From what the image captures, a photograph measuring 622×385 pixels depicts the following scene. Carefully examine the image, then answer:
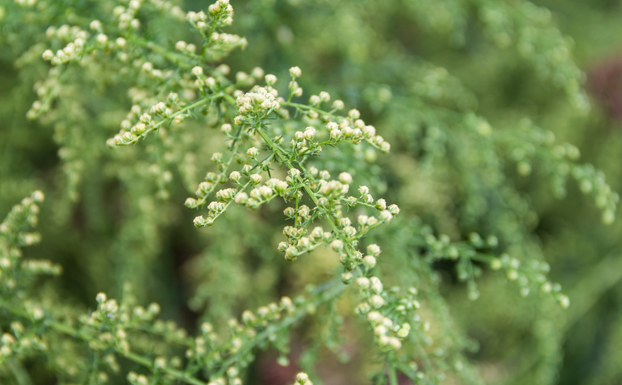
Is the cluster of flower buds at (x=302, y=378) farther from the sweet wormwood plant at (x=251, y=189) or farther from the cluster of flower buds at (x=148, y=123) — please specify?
the cluster of flower buds at (x=148, y=123)

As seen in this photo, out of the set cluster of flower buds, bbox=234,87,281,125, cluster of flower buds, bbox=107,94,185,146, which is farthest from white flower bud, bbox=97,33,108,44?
cluster of flower buds, bbox=234,87,281,125

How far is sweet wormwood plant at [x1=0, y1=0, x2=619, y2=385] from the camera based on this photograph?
0.77m

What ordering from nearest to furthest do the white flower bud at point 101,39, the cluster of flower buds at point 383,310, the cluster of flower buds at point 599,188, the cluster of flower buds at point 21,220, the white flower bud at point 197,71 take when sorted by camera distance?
the cluster of flower buds at point 383,310
the white flower bud at point 197,71
the white flower bud at point 101,39
the cluster of flower buds at point 21,220
the cluster of flower buds at point 599,188

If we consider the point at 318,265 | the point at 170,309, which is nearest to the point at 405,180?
the point at 318,265

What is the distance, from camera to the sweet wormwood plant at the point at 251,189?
770mm

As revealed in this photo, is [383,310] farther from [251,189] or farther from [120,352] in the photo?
[120,352]

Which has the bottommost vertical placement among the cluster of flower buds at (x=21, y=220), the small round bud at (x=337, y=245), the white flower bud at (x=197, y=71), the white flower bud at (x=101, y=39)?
the cluster of flower buds at (x=21, y=220)

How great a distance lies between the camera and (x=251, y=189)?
1114 mm

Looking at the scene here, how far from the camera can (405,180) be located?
202cm

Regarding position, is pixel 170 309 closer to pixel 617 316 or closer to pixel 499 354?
pixel 499 354

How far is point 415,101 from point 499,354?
5.29 ft

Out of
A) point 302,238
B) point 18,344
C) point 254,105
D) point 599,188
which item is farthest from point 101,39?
point 599,188

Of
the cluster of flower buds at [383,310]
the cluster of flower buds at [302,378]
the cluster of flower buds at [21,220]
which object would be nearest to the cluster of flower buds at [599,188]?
the cluster of flower buds at [383,310]

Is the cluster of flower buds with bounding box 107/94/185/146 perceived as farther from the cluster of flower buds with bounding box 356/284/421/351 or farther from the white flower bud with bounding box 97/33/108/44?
the cluster of flower buds with bounding box 356/284/421/351
